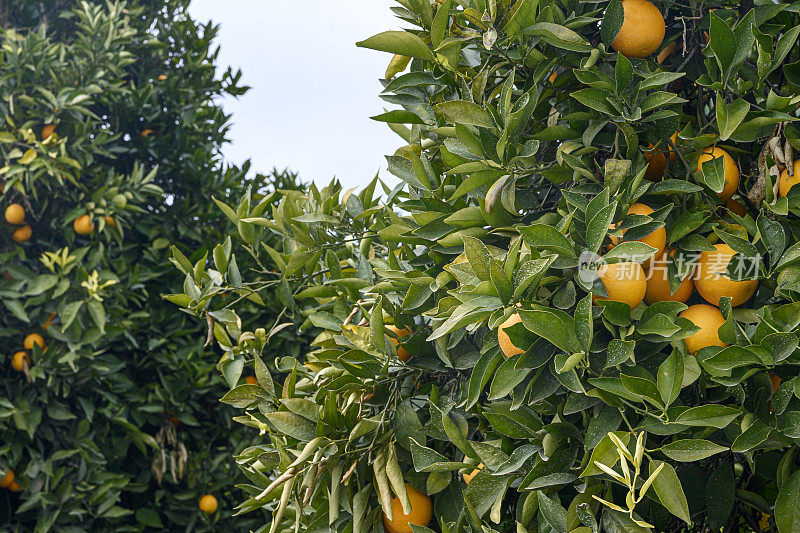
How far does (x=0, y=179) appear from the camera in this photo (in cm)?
229

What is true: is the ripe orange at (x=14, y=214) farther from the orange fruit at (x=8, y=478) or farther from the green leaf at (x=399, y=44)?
the green leaf at (x=399, y=44)

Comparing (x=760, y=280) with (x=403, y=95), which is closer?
(x=760, y=280)

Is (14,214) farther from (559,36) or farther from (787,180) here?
(787,180)

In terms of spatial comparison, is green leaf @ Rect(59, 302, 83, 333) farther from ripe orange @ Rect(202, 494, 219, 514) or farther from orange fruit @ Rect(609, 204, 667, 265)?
orange fruit @ Rect(609, 204, 667, 265)

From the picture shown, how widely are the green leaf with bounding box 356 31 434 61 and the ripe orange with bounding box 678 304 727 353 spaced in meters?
0.45

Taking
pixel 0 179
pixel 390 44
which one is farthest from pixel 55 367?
pixel 390 44

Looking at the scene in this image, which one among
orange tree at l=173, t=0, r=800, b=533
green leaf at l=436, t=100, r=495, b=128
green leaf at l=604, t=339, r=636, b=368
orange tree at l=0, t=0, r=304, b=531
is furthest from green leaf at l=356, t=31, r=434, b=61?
orange tree at l=0, t=0, r=304, b=531

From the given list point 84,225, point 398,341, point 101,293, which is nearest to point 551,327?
point 398,341

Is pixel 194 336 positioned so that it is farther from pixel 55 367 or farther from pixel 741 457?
pixel 741 457

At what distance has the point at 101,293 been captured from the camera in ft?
6.86

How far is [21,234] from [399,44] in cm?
194

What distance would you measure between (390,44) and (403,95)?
0.12m

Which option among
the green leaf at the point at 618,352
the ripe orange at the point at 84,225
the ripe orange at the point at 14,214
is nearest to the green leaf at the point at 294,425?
the green leaf at the point at 618,352

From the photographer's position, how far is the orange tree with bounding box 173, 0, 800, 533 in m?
0.66
